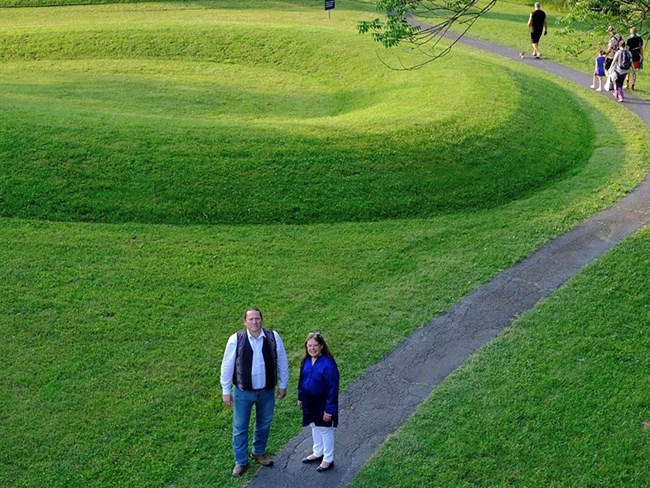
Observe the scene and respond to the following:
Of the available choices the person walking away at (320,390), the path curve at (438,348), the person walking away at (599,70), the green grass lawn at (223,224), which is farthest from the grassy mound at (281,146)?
the person walking away at (320,390)

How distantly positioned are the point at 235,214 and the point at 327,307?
144 inches

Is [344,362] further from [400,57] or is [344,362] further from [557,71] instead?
[557,71]

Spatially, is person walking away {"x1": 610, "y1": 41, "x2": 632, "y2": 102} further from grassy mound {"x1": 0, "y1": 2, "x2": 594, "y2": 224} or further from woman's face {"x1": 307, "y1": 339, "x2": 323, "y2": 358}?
woman's face {"x1": 307, "y1": 339, "x2": 323, "y2": 358}

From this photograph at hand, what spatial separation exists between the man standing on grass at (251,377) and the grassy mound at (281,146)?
6.39m

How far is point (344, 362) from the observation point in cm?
1027

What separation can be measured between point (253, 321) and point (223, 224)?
6502 mm

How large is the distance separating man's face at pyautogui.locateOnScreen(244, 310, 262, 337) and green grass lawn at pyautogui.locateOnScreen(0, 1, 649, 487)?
166 centimetres

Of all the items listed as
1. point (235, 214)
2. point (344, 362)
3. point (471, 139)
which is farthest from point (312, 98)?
point (344, 362)

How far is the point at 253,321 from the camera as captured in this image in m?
7.95

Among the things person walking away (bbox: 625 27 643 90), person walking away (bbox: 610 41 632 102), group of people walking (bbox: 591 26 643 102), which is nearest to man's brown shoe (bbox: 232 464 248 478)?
group of people walking (bbox: 591 26 643 102)

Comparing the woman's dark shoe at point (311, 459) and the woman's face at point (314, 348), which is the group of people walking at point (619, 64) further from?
the woman's dark shoe at point (311, 459)

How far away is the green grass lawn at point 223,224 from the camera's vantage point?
930cm

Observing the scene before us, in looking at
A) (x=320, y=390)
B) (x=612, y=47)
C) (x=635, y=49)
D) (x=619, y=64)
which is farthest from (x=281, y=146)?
(x=635, y=49)

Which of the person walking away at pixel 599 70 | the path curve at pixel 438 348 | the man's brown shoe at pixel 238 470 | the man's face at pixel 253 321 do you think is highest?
the person walking away at pixel 599 70
